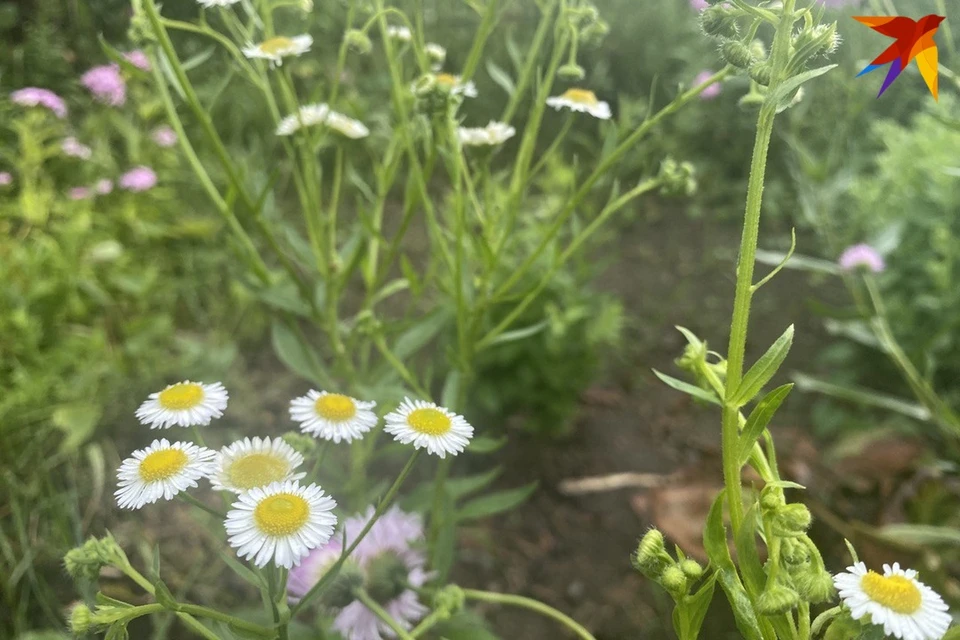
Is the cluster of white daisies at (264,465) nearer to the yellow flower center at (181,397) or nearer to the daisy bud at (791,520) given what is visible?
the yellow flower center at (181,397)

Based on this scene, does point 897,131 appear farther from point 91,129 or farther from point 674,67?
point 91,129

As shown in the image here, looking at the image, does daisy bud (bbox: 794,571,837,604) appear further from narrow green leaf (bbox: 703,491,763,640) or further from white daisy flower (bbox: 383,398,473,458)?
white daisy flower (bbox: 383,398,473,458)

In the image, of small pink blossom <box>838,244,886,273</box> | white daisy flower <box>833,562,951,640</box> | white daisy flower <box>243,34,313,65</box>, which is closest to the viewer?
white daisy flower <box>833,562,951,640</box>

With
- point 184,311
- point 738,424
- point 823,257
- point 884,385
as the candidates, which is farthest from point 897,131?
point 184,311

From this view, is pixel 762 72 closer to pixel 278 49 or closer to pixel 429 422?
pixel 429 422

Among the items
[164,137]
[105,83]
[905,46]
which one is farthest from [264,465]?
[164,137]

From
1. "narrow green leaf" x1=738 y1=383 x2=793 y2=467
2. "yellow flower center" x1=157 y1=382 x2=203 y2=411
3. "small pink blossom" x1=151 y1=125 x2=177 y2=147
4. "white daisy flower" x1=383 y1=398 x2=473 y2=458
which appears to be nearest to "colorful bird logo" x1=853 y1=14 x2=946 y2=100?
"narrow green leaf" x1=738 y1=383 x2=793 y2=467
